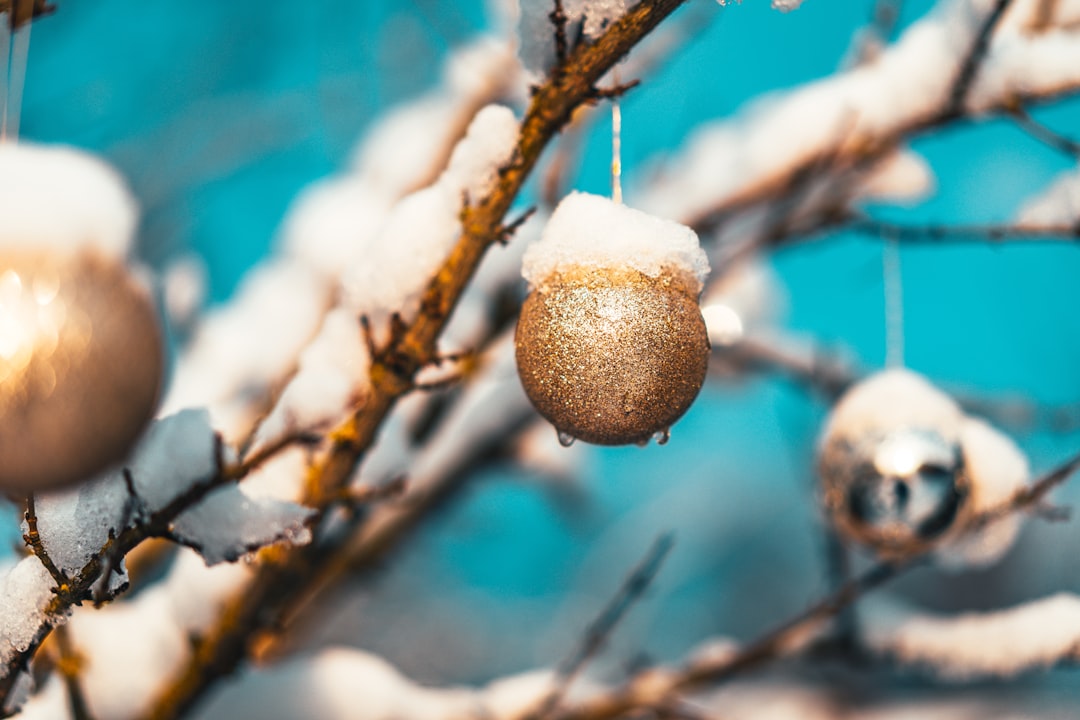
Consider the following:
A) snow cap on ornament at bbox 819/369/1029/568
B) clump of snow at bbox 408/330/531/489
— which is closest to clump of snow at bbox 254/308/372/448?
snow cap on ornament at bbox 819/369/1029/568

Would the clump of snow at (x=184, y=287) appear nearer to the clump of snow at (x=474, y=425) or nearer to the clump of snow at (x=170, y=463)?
the clump of snow at (x=474, y=425)

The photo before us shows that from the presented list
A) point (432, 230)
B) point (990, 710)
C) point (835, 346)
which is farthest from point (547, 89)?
point (990, 710)

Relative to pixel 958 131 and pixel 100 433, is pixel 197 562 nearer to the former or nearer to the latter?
pixel 100 433

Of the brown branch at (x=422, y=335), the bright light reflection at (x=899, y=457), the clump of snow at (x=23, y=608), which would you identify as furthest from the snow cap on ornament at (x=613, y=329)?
the bright light reflection at (x=899, y=457)

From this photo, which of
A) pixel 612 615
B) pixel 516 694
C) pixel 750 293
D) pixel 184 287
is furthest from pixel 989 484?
pixel 184 287

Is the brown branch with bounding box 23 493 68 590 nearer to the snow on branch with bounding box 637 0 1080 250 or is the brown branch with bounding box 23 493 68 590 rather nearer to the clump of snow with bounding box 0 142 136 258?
the clump of snow with bounding box 0 142 136 258
